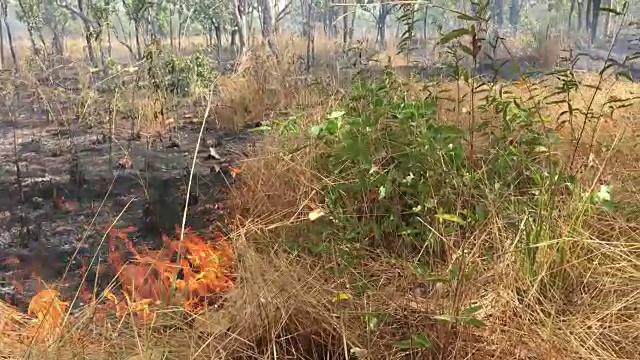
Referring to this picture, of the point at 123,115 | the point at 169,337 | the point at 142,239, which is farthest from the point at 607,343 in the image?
the point at 123,115

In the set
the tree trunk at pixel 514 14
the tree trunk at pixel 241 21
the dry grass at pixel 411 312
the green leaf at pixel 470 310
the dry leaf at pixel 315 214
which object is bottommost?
the dry grass at pixel 411 312

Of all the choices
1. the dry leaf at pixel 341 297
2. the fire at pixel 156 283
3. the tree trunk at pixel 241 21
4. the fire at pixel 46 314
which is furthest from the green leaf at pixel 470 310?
the tree trunk at pixel 241 21

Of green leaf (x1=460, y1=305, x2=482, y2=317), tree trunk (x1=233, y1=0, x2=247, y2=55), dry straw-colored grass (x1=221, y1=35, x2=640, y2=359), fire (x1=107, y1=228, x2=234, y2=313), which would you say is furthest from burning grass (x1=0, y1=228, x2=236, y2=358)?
tree trunk (x1=233, y1=0, x2=247, y2=55)

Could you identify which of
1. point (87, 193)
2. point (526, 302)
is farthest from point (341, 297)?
point (87, 193)

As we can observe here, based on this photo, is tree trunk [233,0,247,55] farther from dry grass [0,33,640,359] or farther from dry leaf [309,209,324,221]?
dry grass [0,33,640,359]

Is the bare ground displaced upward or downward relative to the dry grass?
downward

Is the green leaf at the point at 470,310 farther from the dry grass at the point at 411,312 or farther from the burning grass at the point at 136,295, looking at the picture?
the burning grass at the point at 136,295

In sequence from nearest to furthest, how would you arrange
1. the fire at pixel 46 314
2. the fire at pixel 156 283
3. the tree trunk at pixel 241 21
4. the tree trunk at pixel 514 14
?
the fire at pixel 46 314, the fire at pixel 156 283, the tree trunk at pixel 241 21, the tree trunk at pixel 514 14

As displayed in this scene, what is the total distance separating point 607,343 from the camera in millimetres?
1145

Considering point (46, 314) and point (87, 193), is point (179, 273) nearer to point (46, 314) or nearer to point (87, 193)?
point (46, 314)

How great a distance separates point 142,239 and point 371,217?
1024mm

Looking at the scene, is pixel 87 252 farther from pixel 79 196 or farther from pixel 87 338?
pixel 87 338

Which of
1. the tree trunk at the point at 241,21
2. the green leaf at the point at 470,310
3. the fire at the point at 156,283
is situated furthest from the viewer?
Answer: the tree trunk at the point at 241,21

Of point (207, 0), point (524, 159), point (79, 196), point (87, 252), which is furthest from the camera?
point (207, 0)
